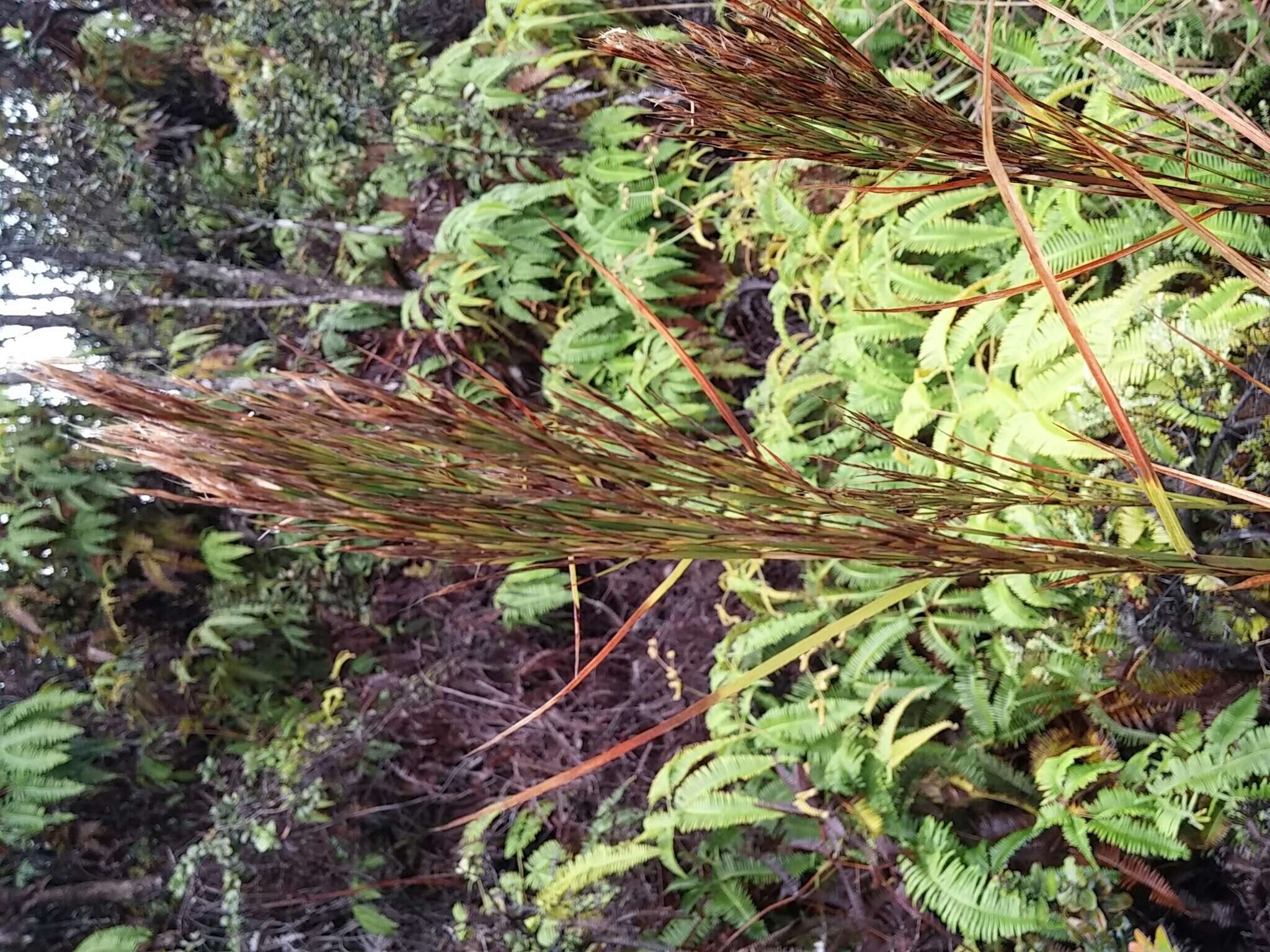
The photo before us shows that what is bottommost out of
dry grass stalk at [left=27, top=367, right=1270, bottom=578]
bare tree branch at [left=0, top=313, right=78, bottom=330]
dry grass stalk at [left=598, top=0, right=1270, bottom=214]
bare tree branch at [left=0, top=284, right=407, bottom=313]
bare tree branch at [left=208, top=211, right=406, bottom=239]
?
bare tree branch at [left=0, top=313, right=78, bottom=330]

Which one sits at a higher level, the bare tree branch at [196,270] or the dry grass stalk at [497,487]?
the dry grass stalk at [497,487]

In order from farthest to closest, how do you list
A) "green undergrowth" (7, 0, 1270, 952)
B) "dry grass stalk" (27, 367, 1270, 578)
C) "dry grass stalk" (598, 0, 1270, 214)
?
"green undergrowth" (7, 0, 1270, 952) < "dry grass stalk" (598, 0, 1270, 214) < "dry grass stalk" (27, 367, 1270, 578)

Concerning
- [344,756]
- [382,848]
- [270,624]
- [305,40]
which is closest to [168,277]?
[305,40]

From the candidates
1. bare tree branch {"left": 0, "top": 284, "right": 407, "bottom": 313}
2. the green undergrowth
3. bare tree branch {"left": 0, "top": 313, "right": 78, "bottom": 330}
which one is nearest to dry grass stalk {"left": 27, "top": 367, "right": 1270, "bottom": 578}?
the green undergrowth

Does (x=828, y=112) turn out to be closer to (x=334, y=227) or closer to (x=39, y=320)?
(x=334, y=227)

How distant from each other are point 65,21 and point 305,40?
192 centimetres

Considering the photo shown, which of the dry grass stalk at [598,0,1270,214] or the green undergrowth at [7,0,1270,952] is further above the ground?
the dry grass stalk at [598,0,1270,214]

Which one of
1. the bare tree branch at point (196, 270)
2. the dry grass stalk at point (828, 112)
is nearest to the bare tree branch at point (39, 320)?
the bare tree branch at point (196, 270)

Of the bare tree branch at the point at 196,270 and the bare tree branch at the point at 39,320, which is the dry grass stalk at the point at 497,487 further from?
the bare tree branch at the point at 39,320

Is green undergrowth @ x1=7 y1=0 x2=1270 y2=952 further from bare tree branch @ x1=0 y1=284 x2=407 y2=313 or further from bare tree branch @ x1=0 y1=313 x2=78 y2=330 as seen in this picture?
bare tree branch @ x1=0 y1=313 x2=78 y2=330

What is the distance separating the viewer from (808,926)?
7.63 feet

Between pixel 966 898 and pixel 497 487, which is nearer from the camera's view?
pixel 497 487

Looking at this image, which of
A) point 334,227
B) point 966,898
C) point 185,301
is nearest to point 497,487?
point 966,898

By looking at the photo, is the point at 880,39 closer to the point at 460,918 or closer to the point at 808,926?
the point at 808,926
